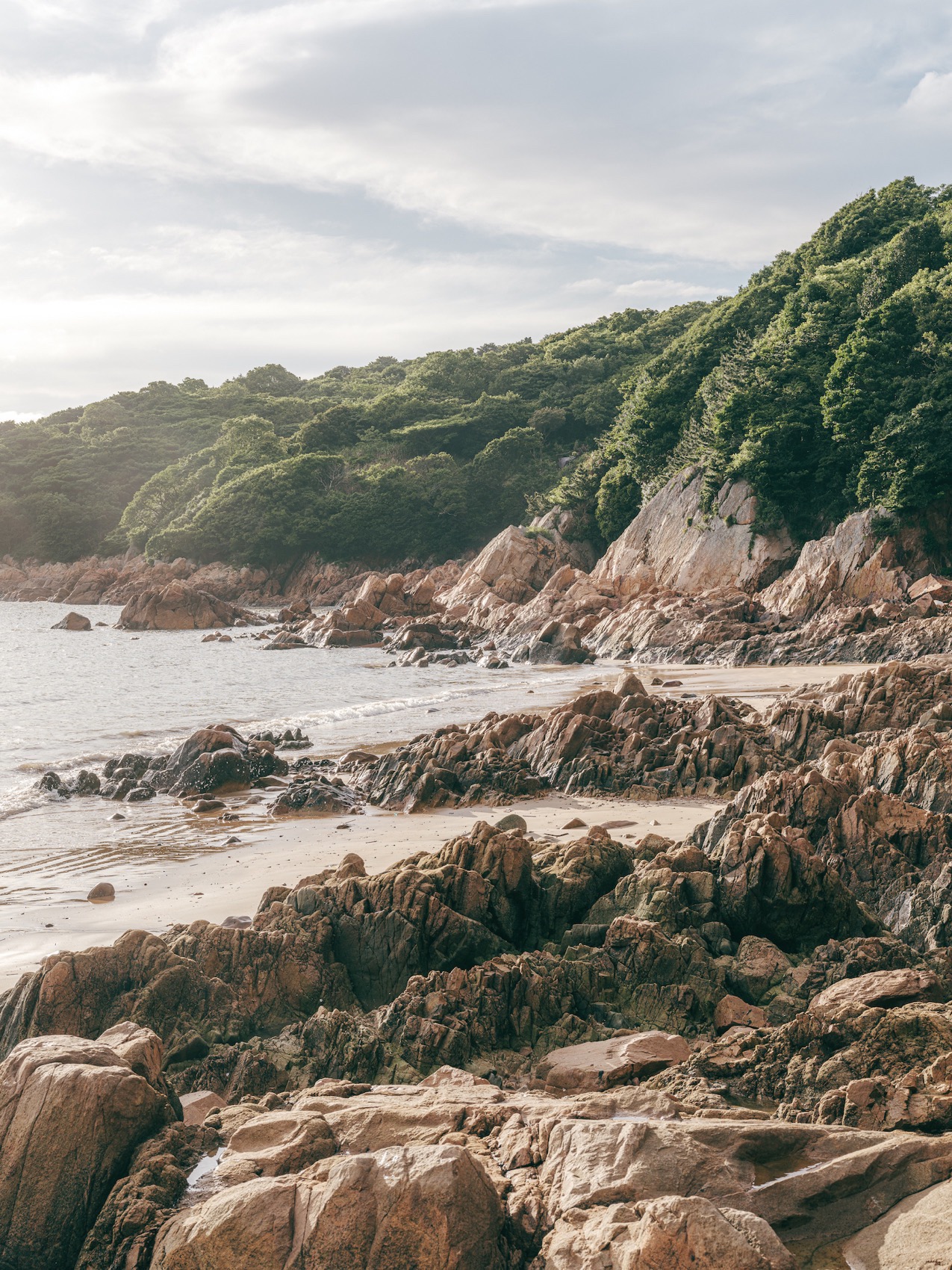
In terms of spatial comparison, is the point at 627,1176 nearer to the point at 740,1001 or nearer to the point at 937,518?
the point at 740,1001

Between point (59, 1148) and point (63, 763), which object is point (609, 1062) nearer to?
point (59, 1148)

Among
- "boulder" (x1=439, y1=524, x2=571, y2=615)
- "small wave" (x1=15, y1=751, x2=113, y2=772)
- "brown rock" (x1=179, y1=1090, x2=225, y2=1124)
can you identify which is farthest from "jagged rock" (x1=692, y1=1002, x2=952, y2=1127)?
"boulder" (x1=439, y1=524, x2=571, y2=615)

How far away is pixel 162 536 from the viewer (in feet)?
243

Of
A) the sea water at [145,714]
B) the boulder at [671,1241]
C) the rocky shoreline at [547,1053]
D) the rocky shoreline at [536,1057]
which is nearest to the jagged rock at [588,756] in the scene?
the rocky shoreline at [547,1053]

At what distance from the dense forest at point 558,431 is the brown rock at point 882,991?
31.3 meters

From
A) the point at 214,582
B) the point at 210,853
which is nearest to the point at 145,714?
the point at 210,853

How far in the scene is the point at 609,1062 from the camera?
5.36m

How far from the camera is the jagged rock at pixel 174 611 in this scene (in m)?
51.7

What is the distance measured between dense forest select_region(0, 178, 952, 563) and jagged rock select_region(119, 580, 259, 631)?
15382 mm

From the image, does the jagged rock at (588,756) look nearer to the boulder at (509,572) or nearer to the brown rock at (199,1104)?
the brown rock at (199,1104)

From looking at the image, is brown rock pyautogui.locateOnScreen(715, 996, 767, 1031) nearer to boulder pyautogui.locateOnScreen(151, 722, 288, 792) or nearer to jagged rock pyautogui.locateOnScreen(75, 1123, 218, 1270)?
jagged rock pyautogui.locateOnScreen(75, 1123, 218, 1270)

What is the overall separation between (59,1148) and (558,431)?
73.0 meters

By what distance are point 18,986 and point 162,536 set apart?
71753 mm

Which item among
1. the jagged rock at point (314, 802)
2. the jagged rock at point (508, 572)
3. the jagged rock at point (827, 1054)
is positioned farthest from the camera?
the jagged rock at point (508, 572)
